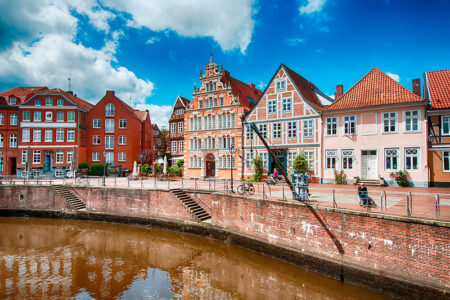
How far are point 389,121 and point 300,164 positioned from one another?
7555mm

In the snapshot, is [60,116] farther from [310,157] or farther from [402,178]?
[402,178]

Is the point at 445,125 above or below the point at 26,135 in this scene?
below

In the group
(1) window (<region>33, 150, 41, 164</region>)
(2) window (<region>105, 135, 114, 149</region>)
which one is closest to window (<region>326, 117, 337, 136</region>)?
(2) window (<region>105, 135, 114, 149</region>)

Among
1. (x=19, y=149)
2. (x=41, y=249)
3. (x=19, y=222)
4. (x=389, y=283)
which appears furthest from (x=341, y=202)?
(x=19, y=149)

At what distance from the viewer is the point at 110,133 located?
121 feet

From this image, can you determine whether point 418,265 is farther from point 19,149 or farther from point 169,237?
point 19,149

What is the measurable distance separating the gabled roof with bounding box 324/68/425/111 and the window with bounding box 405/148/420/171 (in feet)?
12.0

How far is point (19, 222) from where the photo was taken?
20.5 meters

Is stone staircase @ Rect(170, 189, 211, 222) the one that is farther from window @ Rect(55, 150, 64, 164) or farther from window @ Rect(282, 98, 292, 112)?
window @ Rect(55, 150, 64, 164)

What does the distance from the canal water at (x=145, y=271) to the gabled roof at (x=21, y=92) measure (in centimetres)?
2593

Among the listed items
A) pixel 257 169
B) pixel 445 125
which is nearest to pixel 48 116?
pixel 257 169

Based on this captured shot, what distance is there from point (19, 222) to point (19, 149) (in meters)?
18.0

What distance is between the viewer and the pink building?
1919cm

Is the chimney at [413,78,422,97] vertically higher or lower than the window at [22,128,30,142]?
higher
